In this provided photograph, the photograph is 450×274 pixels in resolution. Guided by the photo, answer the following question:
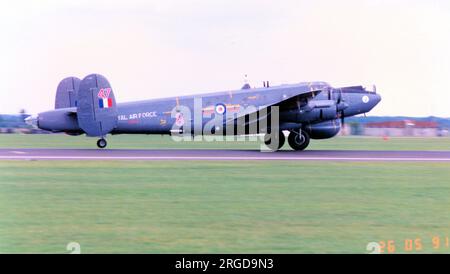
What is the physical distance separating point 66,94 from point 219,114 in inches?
290

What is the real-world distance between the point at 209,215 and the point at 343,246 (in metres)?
2.84

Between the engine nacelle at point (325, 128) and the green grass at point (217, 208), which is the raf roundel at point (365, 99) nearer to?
the engine nacelle at point (325, 128)

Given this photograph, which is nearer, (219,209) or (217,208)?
(219,209)

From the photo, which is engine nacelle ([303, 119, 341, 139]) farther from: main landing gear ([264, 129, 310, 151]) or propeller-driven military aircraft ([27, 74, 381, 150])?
main landing gear ([264, 129, 310, 151])

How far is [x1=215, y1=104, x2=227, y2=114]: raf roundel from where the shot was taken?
25859mm

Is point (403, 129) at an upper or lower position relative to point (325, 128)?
lower

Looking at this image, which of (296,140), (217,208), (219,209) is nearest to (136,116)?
(296,140)

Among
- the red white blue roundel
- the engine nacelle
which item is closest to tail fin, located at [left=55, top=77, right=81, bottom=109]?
the red white blue roundel

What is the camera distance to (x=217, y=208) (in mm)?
10711

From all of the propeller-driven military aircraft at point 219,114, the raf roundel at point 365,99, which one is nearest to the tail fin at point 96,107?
the propeller-driven military aircraft at point 219,114

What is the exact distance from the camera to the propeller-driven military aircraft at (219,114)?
24.8 metres

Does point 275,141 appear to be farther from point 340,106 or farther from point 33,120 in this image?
point 33,120
